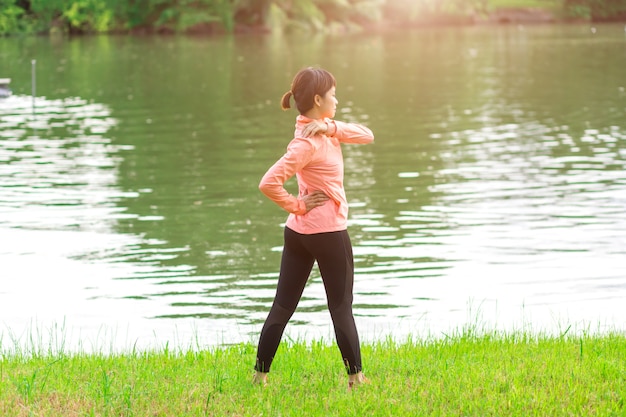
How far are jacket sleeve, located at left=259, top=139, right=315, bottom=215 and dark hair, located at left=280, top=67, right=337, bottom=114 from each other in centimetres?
23

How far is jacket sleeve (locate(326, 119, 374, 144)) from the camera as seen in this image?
6.09 metres

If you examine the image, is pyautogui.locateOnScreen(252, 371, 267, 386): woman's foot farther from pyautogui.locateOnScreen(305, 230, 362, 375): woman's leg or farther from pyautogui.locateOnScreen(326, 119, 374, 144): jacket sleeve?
pyautogui.locateOnScreen(326, 119, 374, 144): jacket sleeve

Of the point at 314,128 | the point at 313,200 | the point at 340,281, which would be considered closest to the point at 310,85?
the point at 314,128

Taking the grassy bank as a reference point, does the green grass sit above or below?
below

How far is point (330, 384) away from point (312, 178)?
3.89 feet

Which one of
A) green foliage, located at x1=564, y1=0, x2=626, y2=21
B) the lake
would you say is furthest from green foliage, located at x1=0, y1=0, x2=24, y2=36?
green foliage, located at x1=564, y1=0, x2=626, y2=21

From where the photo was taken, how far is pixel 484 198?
17984 millimetres

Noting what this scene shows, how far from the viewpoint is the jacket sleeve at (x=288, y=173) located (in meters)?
5.96

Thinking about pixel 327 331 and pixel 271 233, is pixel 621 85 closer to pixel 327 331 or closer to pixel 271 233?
pixel 271 233

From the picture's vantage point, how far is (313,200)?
604 centimetres

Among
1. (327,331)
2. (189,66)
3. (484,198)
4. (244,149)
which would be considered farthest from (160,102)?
(327,331)

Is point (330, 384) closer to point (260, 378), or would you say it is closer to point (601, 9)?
point (260, 378)

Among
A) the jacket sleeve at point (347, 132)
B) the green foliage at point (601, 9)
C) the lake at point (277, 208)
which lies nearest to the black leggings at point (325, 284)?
the jacket sleeve at point (347, 132)

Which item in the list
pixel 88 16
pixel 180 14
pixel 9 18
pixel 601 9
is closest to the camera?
pixel 9 18
